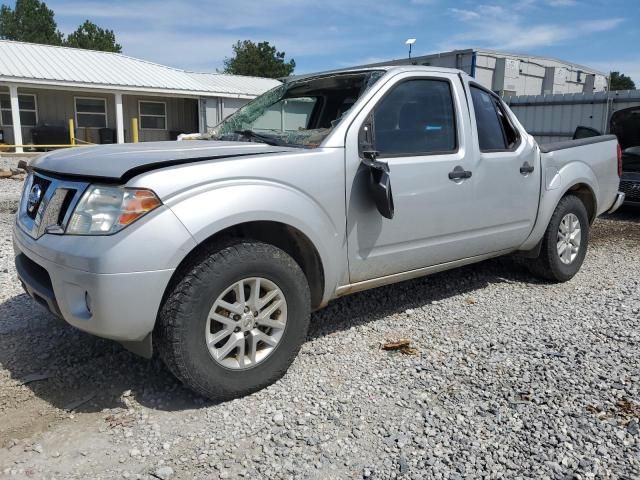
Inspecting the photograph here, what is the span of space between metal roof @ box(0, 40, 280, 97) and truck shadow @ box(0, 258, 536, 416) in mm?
18340

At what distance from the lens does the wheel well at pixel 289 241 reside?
3.06 meters

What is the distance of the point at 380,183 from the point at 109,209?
1.52 meters

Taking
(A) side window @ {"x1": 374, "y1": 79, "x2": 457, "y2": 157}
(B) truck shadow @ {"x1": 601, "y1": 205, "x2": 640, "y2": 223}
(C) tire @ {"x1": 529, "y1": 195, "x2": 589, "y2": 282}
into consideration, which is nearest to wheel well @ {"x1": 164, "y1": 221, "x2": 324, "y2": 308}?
(A) side window @ {"x1": 374, "y1": 79, "x2": 457, "y2": 157}

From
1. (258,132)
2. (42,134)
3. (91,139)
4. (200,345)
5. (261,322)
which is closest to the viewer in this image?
(200,345)

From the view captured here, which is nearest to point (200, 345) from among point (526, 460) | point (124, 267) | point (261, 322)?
point (261, 322)

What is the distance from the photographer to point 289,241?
3.32 metres

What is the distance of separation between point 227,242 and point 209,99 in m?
22.6

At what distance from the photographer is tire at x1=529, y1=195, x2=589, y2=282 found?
16.5 feet

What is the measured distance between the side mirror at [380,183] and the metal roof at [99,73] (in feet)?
64.3

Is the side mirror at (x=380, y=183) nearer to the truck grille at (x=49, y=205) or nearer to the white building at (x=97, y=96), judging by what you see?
the truck grille at (x=49, y=205)

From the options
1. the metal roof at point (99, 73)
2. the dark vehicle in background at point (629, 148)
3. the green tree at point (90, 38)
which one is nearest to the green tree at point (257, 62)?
the green tree at point (90, 38)

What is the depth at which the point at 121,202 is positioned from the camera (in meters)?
2.63

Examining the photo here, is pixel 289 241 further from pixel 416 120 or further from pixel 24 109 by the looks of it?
pixel 24 109

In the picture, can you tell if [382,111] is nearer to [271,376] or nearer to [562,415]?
[271,376]
